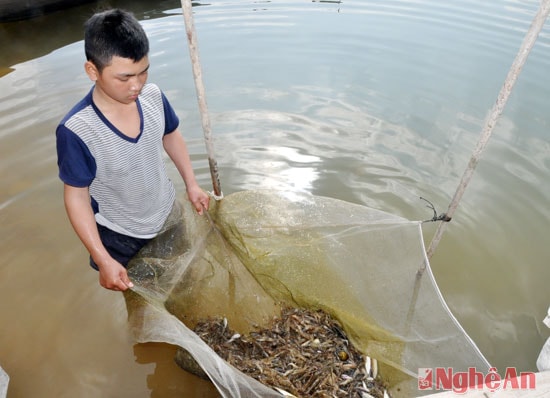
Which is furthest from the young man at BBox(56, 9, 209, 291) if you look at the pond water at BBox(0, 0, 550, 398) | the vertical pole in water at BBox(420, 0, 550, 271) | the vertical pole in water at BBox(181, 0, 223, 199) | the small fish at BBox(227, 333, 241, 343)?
the vertical pole in water at BBox(420, 0, 550, 271)

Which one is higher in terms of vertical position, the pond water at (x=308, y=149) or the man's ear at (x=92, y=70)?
the man's ear at (x=92, y=70)

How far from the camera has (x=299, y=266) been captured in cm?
229

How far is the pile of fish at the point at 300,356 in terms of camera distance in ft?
6.31

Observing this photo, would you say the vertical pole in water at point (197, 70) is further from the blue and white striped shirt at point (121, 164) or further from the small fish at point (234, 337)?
the small fish at point (234, 337)

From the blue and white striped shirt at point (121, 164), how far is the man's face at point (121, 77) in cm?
12

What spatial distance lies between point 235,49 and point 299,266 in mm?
5482

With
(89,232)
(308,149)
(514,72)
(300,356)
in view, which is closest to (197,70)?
(89,232)

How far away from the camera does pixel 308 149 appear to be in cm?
439

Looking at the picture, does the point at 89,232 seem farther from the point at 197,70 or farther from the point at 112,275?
the point at 197,70

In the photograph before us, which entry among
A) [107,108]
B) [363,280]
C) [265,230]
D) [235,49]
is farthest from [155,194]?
[235,49]

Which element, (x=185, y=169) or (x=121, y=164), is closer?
(x=121, y=164)

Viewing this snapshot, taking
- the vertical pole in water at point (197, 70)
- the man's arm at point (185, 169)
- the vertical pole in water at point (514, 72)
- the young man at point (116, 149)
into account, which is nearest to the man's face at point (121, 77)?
the young man at point (116, 149)

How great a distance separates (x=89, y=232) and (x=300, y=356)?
4.08 ft

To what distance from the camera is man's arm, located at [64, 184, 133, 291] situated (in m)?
1.63
